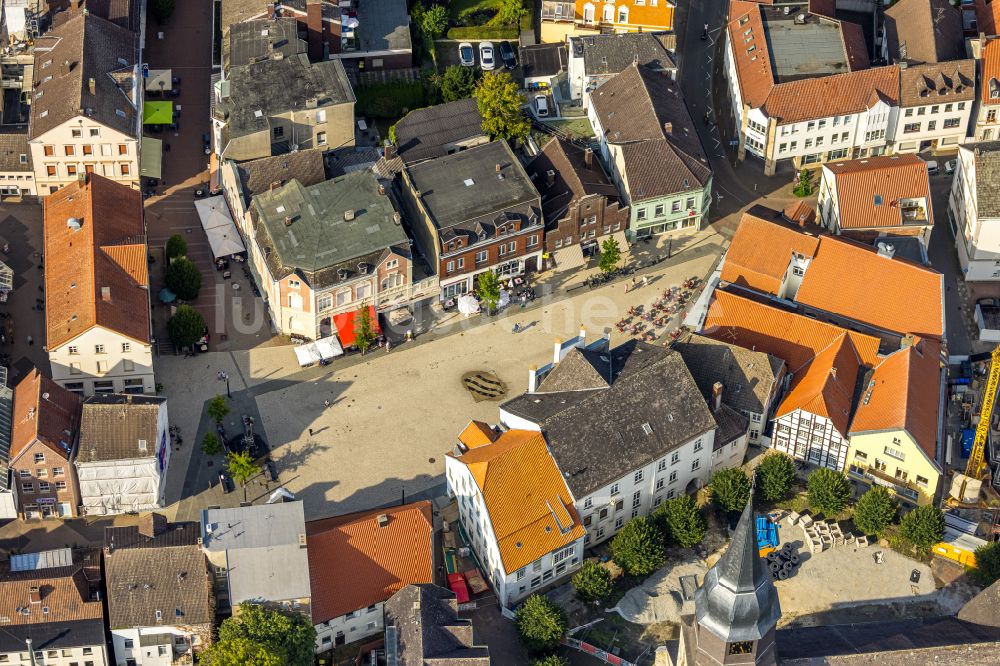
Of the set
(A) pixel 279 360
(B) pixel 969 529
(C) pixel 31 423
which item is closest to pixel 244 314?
(A) pixel 279 360

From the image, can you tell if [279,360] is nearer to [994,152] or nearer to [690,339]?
[690,339]

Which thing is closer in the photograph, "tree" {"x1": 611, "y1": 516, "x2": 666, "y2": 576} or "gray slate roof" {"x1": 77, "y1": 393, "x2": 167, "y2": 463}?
"tree" {"x1": 611, "y1": 516, "x2": 666, "y2": 576}

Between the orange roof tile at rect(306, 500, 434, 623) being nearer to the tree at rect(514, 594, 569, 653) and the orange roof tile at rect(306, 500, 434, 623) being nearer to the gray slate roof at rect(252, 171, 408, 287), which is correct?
the tree at rect(514, 594, 569, 653)

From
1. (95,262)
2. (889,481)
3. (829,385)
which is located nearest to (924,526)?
(889,481)

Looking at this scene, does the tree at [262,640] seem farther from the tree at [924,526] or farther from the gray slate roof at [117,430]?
the tree at [924,526]

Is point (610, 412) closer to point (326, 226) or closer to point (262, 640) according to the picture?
point (262, 640)

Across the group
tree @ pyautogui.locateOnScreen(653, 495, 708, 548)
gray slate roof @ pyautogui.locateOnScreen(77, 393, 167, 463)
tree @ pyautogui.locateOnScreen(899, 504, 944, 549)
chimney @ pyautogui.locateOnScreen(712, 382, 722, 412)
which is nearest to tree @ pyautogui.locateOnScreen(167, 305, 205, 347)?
gray slate roof @ pyautogui.locateOnScreen(77, 393, 167, 463)

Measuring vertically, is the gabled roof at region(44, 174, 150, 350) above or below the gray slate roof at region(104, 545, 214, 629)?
above
